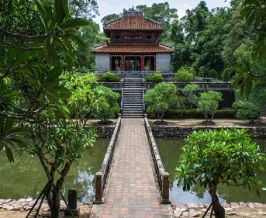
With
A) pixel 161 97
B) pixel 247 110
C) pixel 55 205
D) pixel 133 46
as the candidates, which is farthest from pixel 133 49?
pixel 55 205

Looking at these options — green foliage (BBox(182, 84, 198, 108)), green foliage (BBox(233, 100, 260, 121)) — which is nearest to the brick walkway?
green foliage (BBox(233, 100, 260, 121))

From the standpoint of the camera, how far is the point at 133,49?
35500 millimetres

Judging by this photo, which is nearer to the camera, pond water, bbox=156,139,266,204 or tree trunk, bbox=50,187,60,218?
tree trunk, bbox=50,187,60,218

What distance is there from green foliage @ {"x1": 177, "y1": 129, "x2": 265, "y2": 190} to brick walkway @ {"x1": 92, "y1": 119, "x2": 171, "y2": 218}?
1643 millimetres

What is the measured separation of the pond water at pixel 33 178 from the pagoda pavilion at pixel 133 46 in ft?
59.0

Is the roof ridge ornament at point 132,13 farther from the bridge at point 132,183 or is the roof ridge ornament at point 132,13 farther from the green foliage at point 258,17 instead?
the green foliage at point 258,17

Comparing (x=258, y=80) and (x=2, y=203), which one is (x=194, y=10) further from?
(x=258, y=80)

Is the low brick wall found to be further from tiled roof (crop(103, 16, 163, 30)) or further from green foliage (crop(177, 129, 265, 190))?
green foliage (crop(177, 129, 265, 190))

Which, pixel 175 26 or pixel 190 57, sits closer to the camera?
pixel 190 57

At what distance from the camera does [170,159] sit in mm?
17359

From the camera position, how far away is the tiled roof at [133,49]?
3469 centimetres

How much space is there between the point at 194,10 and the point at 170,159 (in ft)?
102

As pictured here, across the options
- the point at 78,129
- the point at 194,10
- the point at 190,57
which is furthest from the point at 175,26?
the point at 78,129

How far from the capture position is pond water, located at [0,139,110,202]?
475 inches
